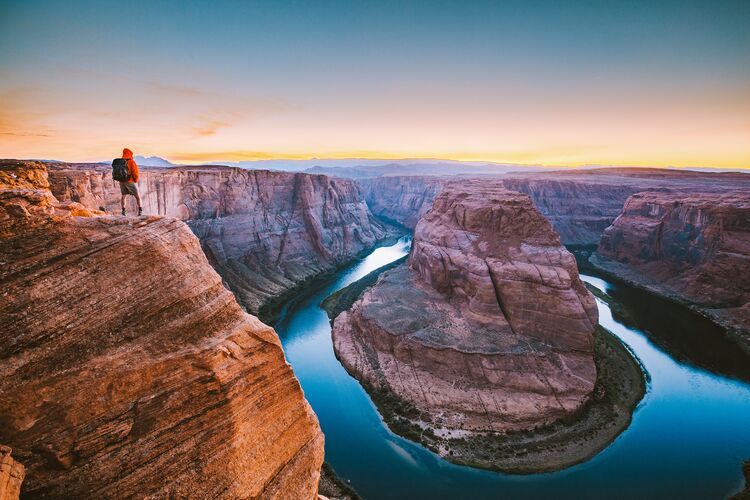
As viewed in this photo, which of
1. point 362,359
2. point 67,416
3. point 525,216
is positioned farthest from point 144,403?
point 525,216

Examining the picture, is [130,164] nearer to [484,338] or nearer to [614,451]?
[484,338]

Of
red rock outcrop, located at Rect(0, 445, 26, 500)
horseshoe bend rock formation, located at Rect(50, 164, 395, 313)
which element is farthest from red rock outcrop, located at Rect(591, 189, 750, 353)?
red rock outcrop, located at Rect(0, 445, 26, 500)

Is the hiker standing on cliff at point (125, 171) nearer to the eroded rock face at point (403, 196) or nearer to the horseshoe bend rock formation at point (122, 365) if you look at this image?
the horseshoe bend rock formation at point (122, 365)

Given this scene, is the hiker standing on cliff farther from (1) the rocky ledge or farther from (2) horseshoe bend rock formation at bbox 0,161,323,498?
(1) the rocky ledge

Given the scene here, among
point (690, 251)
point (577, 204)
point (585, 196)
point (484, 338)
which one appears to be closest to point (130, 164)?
point (484, 338)

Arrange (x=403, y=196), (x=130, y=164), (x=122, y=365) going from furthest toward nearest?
(x=403, y=196), (x=130, y=164), (x=122, y=365)

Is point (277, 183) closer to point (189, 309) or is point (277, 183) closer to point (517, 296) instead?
point (517, 296)
